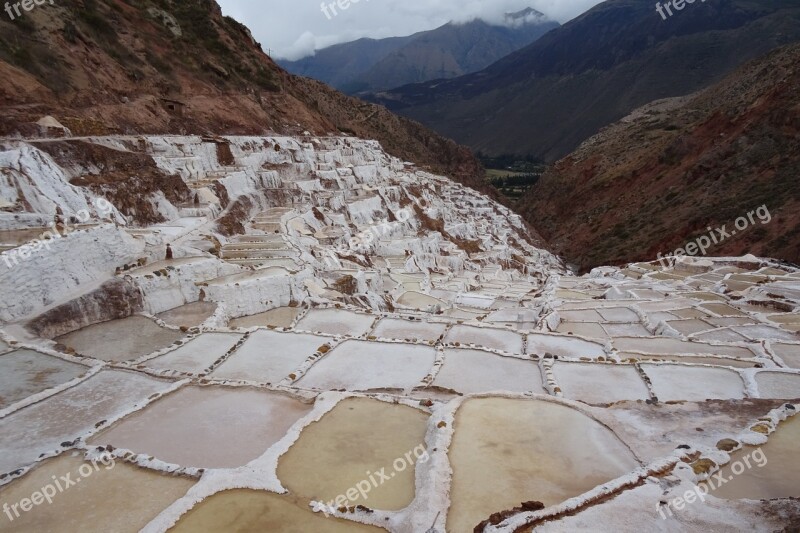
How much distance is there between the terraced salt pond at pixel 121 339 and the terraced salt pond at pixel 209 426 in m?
3.32

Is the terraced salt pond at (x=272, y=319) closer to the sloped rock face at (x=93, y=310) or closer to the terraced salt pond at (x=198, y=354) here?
the terraced salt pond at (x=198, y=354)

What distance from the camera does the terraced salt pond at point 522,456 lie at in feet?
20.7

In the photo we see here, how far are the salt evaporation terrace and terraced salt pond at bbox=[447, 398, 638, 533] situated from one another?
4 cm

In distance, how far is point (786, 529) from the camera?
4.86 m

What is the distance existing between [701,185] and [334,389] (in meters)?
51.0

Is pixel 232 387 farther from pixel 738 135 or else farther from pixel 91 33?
pixel 738 135

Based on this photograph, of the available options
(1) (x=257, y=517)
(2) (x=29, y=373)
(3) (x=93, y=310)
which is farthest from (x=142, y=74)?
(1) (x=257, y=517)

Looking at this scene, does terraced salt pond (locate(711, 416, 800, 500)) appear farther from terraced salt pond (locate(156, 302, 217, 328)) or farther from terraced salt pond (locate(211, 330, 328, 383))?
terraced salt pond (locate(156, 302, 217, 328))

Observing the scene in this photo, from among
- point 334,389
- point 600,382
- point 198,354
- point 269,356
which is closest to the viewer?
point 334,389

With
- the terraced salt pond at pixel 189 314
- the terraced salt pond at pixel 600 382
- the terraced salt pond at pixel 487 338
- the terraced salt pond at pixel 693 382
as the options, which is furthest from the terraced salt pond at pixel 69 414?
the terraced salt pond at pixel 693 382

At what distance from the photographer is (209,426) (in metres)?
8.38

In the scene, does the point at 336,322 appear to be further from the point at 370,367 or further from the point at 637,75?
the point at 637,75

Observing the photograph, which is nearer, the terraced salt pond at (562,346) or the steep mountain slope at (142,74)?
the terraced salt pond at (562,346)

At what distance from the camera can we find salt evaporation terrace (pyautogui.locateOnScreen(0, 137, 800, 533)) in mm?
6227
